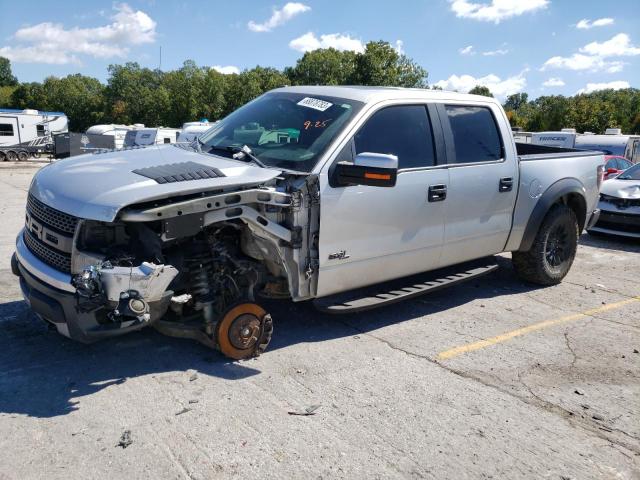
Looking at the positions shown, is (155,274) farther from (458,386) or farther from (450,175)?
(450,175)

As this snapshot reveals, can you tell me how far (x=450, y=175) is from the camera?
15.8 ft

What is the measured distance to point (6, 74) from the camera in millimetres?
122000

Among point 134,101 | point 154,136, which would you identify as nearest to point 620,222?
point 154,136

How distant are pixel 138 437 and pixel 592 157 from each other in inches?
232

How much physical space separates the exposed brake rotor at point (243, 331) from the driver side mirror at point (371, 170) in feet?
3.90

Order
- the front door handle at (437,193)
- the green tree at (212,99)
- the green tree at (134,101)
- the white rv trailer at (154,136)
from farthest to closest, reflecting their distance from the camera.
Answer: the green tree at (134,101) → the green tree at (212,99) → the white rv trailer at (154,136) → the front door handle at (437,193)

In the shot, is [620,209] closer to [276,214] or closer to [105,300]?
[276,214]

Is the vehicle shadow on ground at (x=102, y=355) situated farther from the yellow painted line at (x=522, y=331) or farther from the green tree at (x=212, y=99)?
the green tree at (x=212, y=99)

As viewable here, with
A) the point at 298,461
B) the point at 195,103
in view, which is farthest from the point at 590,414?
the point at 195,103

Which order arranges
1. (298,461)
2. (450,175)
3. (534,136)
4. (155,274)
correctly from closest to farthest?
(298,461) < (155,274) < (450,175) < (534,136)

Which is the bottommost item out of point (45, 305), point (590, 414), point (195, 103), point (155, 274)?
point (590, 414)

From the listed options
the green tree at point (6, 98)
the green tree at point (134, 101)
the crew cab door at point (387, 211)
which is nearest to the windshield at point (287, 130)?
the crew cab door at point (387, 211)

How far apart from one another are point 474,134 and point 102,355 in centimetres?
388

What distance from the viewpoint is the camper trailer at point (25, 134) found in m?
32.0
